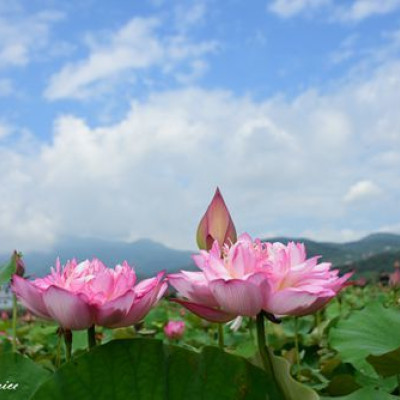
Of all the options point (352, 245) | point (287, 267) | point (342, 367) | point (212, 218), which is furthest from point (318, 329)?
point (352, 245)

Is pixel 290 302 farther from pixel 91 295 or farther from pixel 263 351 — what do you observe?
pixel 91 295

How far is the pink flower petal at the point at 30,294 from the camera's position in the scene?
0.78m

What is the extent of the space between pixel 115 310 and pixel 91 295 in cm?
4

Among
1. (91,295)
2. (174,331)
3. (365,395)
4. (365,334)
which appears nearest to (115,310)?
(91,295)

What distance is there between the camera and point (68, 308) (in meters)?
0.75

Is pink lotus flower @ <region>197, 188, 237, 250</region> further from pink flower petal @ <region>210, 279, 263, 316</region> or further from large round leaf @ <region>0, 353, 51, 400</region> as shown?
large round leaf @ <region>0, 353, 51, 400</region>

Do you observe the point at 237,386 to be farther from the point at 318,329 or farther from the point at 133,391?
the point at 318,329

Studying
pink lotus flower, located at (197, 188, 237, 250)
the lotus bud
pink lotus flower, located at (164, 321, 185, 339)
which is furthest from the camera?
pink lotus flower, located at (164, 321, 185, 339)

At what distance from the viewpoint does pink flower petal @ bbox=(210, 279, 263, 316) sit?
690 millimetres

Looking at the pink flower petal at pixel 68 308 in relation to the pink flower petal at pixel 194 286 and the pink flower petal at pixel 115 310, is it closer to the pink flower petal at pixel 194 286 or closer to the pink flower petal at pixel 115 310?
the pink flower petal at pixel 115 310

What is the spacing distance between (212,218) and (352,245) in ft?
363

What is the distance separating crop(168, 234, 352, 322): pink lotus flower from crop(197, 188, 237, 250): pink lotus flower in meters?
0.16

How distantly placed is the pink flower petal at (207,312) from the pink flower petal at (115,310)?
63mm

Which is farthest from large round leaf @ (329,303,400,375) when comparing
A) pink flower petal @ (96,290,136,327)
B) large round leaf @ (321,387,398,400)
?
pink flower petal @ (96,290,136,327)
